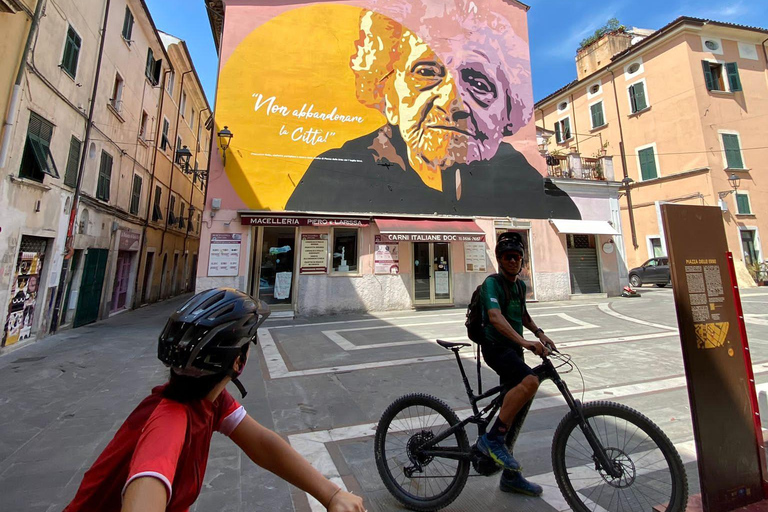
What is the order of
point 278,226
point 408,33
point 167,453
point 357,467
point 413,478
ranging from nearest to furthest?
point 167,453 → point 413,478 → point 357,467 → point 278,226 → point 408,33

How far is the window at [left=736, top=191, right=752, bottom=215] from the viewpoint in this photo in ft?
63.4

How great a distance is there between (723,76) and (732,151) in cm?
465

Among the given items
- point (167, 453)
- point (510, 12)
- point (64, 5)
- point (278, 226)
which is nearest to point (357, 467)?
point (167, 453)

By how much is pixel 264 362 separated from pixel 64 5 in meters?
9.90

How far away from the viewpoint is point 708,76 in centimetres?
1997

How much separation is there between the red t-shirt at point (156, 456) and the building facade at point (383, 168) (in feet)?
34.2

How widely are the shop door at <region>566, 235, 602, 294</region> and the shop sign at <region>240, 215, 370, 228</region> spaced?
919 centimetres

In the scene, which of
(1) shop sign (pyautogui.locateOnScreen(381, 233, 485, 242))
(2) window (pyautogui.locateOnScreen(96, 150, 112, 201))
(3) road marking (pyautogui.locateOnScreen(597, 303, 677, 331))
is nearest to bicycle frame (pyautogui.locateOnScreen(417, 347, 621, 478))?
(3) road marking (pyautogui.locateOnScreen(597, 303, 677, 331))

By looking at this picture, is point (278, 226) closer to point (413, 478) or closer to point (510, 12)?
point (413, 478)

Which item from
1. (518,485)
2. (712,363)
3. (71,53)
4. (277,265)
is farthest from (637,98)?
(71,53)

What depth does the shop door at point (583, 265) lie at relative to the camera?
1467 centimetres

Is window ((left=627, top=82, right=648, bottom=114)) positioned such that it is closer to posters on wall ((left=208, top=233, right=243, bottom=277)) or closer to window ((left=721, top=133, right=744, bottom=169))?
window ((left=721, top=133, right=744, bottom=169))

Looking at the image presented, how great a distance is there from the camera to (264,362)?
240 inches

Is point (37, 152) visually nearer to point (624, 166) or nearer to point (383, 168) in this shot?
point (383, 168)
